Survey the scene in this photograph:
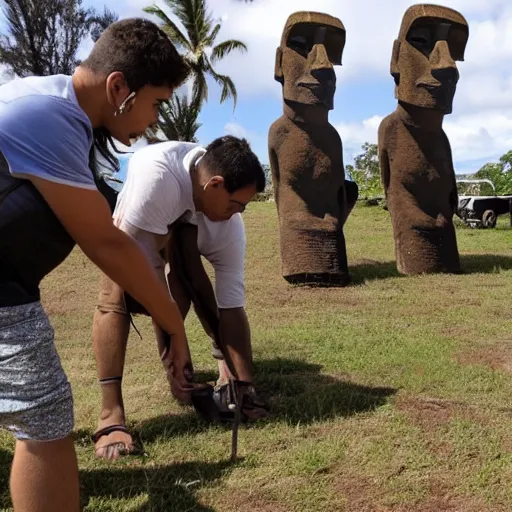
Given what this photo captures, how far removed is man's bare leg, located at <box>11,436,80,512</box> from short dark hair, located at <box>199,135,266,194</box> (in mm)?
1313

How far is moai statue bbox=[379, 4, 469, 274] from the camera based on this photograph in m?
7.07

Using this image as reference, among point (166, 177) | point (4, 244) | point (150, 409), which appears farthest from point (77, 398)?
point (4, 244)

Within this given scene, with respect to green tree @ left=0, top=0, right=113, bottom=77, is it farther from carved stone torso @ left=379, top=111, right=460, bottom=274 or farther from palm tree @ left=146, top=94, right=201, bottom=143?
carved stone torso @ left=379, top=111, right=460, bottom=274

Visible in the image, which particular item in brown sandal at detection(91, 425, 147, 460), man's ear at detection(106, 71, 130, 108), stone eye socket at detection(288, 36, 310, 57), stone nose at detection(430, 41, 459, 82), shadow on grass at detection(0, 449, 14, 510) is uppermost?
stone eye socket at detection(288, 36, 310, 57)

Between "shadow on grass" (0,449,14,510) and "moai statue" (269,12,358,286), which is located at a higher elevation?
"moai statue" (269,12,358,286)

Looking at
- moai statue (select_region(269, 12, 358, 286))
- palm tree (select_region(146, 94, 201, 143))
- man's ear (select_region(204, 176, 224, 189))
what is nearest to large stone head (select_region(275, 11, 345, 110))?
moai statue (select_region(269, 12, 358, 286))

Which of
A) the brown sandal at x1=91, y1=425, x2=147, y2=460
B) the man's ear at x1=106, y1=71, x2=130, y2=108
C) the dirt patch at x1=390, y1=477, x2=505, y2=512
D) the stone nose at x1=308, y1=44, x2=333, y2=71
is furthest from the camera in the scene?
the stone nose at x1=308, y1=44, x2=333, y2=71

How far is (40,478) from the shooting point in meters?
1.70

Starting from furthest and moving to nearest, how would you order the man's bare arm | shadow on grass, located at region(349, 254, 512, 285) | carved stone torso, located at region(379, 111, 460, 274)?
shadow on grass, located at region(349, 254, 512, 285) → carved stone torso, located at region(379, 111, 460, 274) → the man's bare arm

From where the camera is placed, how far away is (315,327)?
4945 millimetres

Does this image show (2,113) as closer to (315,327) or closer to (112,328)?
(112,328)

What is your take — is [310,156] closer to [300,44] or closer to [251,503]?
[300,44]

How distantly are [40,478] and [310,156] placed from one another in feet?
18.2

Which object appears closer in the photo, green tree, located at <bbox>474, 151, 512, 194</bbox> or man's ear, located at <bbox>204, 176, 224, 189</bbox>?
man's ear, located at <bbox>204, 176, 224, 189</bbox>
